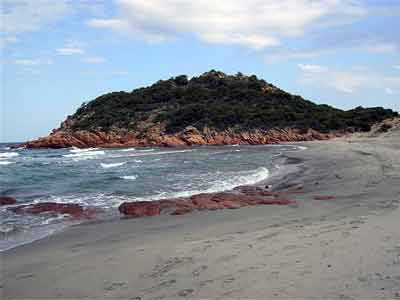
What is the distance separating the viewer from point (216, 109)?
73500 mm

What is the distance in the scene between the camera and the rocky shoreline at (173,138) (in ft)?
217

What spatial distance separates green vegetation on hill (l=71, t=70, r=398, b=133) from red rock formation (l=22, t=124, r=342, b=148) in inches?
60.4

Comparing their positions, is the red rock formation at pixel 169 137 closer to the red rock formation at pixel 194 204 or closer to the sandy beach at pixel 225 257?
the red rock formation at pixel 194 204

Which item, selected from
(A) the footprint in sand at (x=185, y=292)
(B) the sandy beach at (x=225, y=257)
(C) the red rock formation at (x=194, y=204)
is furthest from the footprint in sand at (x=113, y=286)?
(C) the red rock formation at (x=194, y=204)

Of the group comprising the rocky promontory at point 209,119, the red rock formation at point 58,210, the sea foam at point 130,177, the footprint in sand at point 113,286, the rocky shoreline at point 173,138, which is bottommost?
the red rock formation at point 58,210

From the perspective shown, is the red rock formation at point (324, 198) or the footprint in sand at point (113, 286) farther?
the red rock formation at point (324, 198)

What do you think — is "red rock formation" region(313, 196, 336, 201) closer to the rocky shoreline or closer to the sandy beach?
the sandy beach

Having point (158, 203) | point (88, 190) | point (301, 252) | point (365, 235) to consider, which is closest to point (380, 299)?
point (301, 252)

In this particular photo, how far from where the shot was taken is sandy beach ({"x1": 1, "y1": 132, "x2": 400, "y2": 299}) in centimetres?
481

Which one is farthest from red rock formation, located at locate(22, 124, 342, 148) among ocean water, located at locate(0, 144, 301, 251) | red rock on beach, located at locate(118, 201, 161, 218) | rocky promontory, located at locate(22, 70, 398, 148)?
red rock on beach, located at locate(118, 201, 161, 218)

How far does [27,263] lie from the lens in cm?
714

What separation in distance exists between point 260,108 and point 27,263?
71.3m

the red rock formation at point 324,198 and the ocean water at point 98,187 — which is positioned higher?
the red rock formation at point 324,198

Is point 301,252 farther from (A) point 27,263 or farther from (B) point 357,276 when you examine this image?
(A) point 27,263
